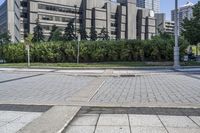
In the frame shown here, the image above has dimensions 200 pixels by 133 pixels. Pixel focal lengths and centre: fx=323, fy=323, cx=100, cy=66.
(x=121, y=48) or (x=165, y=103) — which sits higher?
(x=121, y=48)

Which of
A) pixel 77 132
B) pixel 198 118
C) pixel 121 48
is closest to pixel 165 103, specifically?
pixel 198 118

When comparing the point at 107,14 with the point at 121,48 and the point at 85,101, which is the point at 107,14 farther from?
the point at 85,101

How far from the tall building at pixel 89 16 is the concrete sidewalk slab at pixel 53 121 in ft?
285

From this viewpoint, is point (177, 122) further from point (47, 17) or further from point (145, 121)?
point (47, 17)

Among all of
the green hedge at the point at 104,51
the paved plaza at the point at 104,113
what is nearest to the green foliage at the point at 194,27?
the green hedge at the point at 104,51

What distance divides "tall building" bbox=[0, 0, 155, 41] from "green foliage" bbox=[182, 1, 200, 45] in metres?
50.1

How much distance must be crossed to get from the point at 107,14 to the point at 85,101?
368 feet

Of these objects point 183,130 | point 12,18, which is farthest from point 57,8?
point 183,130

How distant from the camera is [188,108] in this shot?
861cm

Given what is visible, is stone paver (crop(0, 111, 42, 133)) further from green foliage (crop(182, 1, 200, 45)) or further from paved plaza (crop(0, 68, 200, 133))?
green foliage (crop(182, 1, 200, 45))

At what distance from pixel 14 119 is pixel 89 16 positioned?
110571 mm

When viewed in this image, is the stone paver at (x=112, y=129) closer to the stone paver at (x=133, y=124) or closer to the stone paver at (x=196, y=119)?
the stone paver at (x=133, y=124)

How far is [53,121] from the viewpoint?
6.95 metres

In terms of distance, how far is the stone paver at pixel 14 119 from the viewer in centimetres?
646
